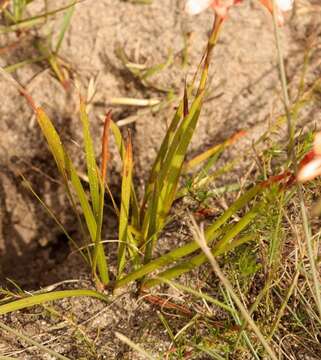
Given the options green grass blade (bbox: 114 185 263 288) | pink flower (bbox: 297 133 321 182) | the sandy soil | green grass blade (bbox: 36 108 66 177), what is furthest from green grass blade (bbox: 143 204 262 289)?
the sandy soil

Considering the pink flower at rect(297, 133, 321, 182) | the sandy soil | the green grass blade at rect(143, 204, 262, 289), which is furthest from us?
the sandy soil

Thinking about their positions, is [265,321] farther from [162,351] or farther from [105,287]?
[105,287]

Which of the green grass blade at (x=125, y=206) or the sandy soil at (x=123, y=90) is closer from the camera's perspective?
the green grass blade at (x=125, y=206)

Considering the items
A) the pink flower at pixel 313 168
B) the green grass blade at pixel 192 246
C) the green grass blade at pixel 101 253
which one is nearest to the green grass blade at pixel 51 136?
the green grass blade at pixel 101 253

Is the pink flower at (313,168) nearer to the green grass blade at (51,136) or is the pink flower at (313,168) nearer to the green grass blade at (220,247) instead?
the green grass blade at (220,247)

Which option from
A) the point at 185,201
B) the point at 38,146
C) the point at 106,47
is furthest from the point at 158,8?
the point at 185,201

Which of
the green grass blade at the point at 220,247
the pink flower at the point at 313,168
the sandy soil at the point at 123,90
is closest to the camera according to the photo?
the pink flower at the point at 313,168

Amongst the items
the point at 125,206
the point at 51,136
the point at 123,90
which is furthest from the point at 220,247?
the point at 123,90

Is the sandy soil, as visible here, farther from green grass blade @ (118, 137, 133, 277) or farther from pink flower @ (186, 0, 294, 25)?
pink flower @ (186, 0, 294, 25)

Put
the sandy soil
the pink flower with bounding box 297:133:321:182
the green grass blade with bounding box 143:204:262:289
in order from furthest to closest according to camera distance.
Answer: the sandy soil, the green grass blade with bounding box 143:204:262:289, the pink flower with bounding box 297:133:321:182
